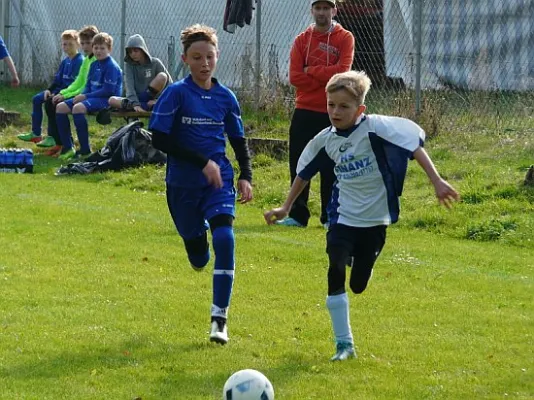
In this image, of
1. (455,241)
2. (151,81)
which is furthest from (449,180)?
(151,81)

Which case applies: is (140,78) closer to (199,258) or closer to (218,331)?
(199,258)

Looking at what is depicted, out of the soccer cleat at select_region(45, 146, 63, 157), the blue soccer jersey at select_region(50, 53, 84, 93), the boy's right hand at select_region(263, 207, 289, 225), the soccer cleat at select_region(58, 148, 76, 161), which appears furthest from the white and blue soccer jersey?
the blue soccer jersey at select_region(50, 53, 84, 93)

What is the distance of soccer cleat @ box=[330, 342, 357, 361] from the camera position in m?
6.64

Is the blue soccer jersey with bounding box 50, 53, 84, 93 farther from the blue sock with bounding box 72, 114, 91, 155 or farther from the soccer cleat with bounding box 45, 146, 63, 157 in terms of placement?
the blue sock with bounding box 72, 114, 91, 155

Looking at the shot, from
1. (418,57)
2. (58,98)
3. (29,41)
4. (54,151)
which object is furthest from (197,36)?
(29,41)

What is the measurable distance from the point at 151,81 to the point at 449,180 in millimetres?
4654

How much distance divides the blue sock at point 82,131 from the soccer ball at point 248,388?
11054 millimetres

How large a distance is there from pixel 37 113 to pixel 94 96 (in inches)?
69.4

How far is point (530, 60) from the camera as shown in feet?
58.5

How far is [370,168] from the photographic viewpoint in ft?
22.4

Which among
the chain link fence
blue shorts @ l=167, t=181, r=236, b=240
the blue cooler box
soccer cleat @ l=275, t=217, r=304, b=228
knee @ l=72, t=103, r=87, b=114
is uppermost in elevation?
blue shorts @ l=167, t=181, r=236, b=240

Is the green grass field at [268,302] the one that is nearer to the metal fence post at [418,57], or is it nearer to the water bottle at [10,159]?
the water bottle at [10,159]

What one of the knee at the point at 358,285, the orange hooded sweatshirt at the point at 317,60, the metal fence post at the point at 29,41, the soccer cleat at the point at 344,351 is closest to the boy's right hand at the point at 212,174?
the knee at the point at 358,285

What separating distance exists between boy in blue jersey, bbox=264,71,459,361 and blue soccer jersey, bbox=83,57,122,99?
9796mm
